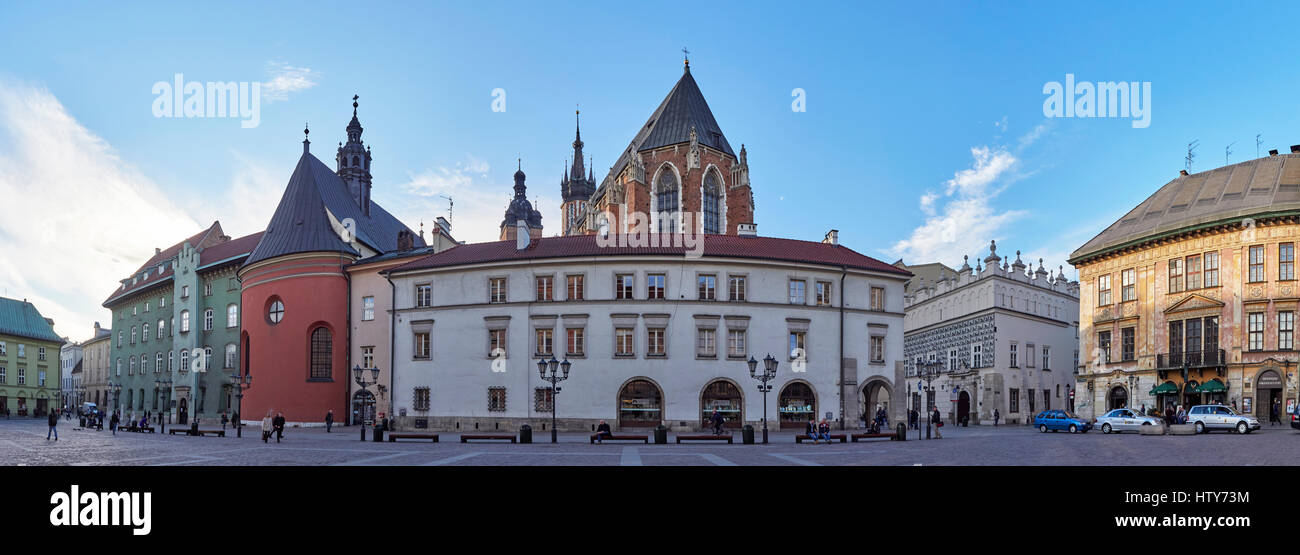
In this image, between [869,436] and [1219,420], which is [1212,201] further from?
[869,436]

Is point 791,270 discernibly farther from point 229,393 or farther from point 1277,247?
point 229,393

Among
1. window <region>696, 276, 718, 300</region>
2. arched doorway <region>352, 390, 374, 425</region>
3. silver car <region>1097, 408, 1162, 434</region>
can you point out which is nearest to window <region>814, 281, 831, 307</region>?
window <region>696, 276, 718, 300</region>

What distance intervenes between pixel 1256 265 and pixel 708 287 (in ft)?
101

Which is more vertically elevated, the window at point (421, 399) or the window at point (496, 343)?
the window at point (496, 343)

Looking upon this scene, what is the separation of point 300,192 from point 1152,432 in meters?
54.1

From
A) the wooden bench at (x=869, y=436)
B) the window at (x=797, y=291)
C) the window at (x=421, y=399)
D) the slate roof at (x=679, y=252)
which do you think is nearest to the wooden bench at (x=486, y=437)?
the slate roof at (x=679, y=252)

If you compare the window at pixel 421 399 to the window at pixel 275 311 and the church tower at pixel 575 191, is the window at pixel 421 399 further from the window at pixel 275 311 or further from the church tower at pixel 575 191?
the church tower at pixel 575 191

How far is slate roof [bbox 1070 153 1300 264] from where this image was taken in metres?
48.3

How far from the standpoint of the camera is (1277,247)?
4722 centimetres

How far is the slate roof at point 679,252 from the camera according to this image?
147 feet

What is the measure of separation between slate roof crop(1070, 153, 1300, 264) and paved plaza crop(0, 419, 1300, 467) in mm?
18024

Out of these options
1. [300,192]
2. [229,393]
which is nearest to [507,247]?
[300,192]

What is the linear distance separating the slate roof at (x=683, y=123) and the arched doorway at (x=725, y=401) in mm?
31243
